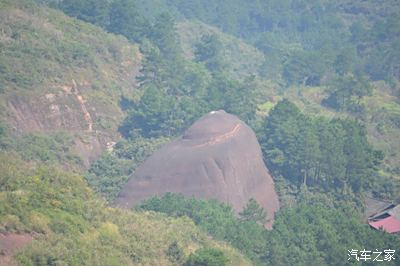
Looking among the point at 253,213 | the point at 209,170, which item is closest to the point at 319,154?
the point at 209,170

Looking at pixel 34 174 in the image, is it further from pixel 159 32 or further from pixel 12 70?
pixel 159 32

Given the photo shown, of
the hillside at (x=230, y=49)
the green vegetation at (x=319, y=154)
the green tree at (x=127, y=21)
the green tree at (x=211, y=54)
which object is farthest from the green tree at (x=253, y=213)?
the hillside at (x=230, y=49)

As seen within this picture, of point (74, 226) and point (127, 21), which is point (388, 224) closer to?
point (74, 226)

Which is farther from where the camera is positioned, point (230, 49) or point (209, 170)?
point (230, 49)

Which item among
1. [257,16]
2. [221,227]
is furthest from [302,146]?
[257,16]

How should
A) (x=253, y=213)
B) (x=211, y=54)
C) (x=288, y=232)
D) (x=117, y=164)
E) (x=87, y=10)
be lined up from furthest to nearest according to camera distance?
(x=211, y=54), (x=87, y=10), (x=117, y=164), (x=253, y=213), (x=288, y=232)

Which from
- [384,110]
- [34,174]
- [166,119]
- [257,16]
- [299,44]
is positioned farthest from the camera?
[257,16]
